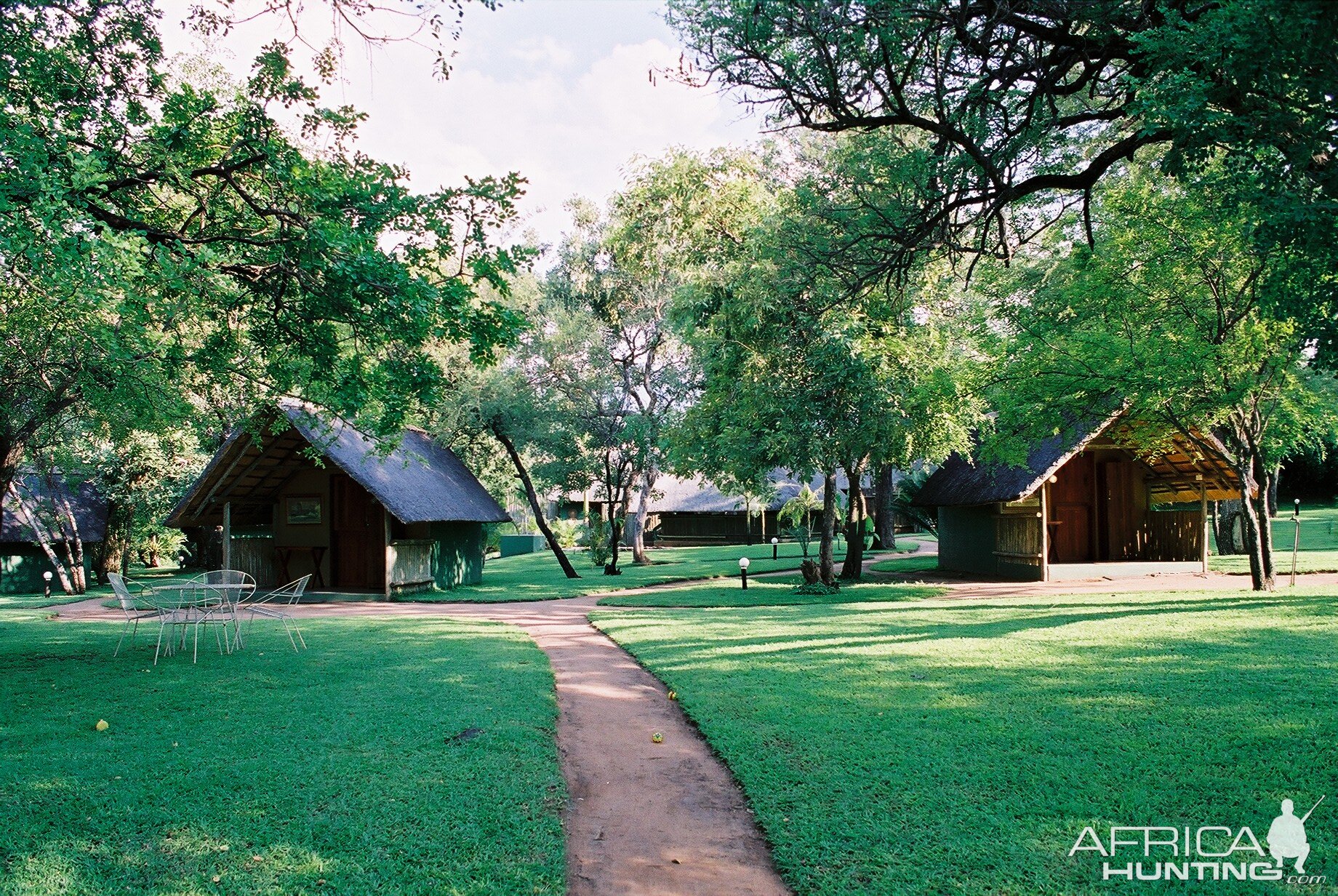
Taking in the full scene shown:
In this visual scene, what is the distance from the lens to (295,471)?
21.1m

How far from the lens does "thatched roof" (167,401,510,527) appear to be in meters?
18.7

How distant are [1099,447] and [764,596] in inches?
365

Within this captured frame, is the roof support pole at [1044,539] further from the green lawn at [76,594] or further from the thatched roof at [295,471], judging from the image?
the green lawn at [76,594]

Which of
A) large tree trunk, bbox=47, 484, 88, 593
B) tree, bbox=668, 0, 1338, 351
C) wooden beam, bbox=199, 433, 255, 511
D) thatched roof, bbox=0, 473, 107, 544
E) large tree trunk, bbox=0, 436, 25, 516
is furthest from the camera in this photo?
thatched roof, bbox=0, 473, 107, 544

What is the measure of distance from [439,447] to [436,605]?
753 cm

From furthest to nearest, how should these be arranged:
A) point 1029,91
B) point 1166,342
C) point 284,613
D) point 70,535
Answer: point 70,535, point 284,613, point 1166,342, point 1029,91

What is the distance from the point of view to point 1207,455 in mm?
17656

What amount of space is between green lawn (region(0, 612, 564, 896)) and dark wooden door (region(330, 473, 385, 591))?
1222 centimetres

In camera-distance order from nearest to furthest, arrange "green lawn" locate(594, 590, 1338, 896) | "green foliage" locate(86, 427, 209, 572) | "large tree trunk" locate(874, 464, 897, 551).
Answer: "green lawn" locate(594, 590, 1338, 896) < "green foliage" locate(86, 427, 209, 572) < "large tree trunk" locate(874, 464, 897, 551)

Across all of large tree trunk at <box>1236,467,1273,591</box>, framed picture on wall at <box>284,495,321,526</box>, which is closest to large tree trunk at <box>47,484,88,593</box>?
framed picture on wall at <box>284,495,321,526</box>

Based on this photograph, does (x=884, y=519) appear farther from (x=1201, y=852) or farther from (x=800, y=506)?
(x=1201, y=852)

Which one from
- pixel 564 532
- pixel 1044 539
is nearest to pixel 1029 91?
pixel 1044 539

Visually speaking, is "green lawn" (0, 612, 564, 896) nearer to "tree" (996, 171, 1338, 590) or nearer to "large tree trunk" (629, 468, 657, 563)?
"tree" (996, 171, 1338, 590)

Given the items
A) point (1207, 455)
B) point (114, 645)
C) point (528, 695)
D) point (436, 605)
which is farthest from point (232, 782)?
point (1207, 455)
